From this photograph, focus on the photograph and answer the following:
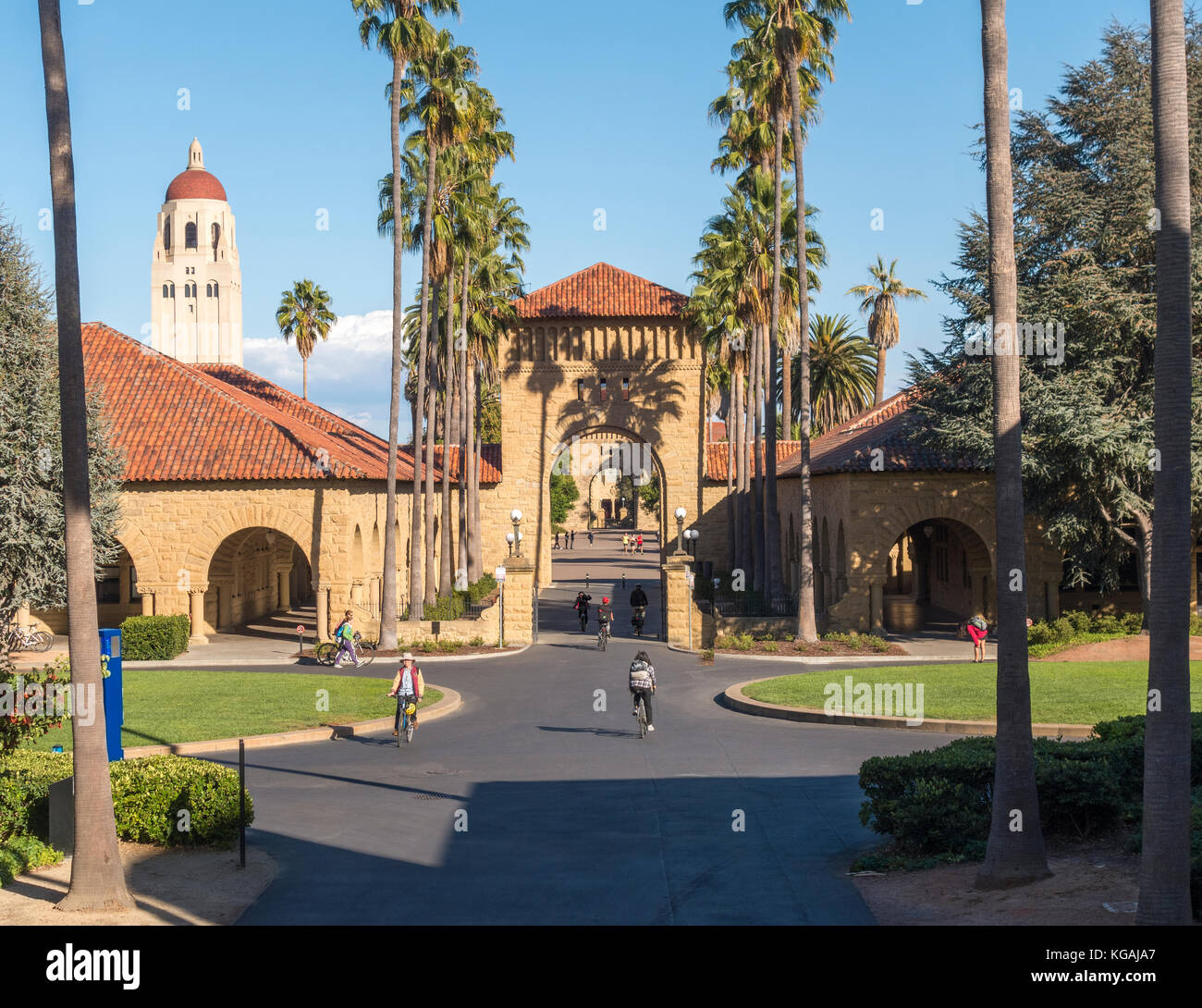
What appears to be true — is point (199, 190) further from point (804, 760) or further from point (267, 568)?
point (804, 760)

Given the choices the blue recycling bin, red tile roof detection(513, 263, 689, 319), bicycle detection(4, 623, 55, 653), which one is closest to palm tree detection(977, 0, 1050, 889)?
the blue recycling bin

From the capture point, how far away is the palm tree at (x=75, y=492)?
10289 millimetres

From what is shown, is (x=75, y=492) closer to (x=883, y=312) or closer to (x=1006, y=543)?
(x=1006, y=543)

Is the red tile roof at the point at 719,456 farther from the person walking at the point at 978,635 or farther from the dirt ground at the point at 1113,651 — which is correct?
the dirt ground at the point at 1113,651

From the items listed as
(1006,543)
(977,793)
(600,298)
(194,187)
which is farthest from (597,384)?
(194,187)

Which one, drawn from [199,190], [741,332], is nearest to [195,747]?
[741,332]

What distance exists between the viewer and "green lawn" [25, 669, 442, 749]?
65.9 ft

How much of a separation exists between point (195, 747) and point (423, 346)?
62.4 feet

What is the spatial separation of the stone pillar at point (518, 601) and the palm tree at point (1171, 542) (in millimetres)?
28662

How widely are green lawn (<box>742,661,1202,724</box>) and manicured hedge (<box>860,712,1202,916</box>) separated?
6332mm

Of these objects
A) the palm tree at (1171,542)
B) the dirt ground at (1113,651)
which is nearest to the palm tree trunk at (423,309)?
the dirt ground at (1113,651)

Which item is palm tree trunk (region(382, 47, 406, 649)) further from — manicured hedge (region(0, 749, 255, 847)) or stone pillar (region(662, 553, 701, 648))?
manicured hedge (region(0, 749, 255, 847))

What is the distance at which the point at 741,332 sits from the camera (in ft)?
153

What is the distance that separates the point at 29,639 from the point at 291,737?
16936mm
